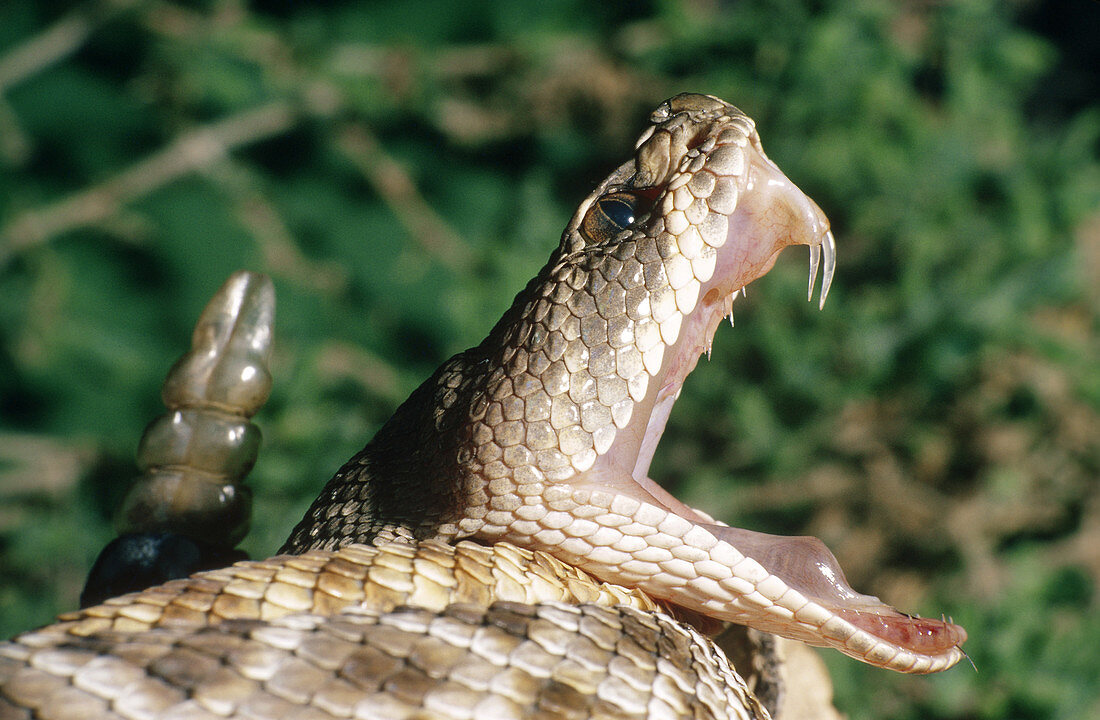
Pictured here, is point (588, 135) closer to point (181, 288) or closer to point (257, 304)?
point (181, 288)

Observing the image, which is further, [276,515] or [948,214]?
[948,214]

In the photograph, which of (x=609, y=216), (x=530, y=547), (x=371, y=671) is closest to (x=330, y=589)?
(x=371, y=671)

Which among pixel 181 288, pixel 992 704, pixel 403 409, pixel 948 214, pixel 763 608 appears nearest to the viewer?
pixel 763 608

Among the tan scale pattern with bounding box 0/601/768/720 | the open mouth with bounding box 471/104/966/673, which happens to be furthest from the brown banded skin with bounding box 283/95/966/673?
the tan scale pattern with bounding box 0/601/768/720

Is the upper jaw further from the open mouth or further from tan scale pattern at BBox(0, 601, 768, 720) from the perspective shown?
tan scale pattern at BBox(0, 601, 768, 720)

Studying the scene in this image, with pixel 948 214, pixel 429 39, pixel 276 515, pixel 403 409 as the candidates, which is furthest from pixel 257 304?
pixel 429 39

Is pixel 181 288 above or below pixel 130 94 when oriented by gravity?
below

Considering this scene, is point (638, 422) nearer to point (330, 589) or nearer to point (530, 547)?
point (530, 547)

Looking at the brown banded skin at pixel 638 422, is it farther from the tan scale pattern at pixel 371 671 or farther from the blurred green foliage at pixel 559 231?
the blurred green foliage at pixel 559 231
